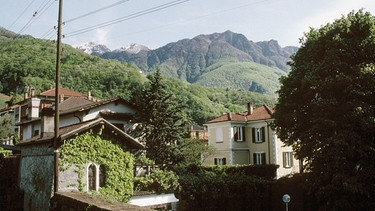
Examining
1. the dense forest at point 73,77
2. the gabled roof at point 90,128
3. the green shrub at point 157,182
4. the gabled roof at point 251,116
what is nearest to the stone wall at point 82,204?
the gabled roof at point 90,128

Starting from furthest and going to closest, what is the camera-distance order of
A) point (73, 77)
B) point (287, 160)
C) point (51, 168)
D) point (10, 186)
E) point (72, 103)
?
point (73, 77)
point (72, 103)
point (287, 160)
point (10, 186)
point (51, 168)

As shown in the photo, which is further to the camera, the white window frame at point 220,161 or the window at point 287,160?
the white window frame at point 220,161

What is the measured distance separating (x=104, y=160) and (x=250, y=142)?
26531 mm

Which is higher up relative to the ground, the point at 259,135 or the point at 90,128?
the point at 259,135

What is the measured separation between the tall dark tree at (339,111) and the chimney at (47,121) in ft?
50.4

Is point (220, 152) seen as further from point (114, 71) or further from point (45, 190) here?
point (114, 71)

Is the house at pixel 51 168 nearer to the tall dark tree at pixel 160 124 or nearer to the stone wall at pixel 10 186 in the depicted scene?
the stone wall at pixel 10 186

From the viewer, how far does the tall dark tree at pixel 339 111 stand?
65.5ft

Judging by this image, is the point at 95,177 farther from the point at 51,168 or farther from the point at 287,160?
the point at 287,160

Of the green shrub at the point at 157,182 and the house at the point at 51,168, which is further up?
the house at the point at 51,168

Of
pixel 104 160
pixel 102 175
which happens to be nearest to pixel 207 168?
pixel 102 175

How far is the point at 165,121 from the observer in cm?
3048

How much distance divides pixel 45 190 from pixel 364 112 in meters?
18.0

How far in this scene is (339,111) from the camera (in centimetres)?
2128
